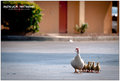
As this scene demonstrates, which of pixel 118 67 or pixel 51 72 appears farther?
pixel 118 67

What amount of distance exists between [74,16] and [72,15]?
16cm

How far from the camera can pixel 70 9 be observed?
88.7ft

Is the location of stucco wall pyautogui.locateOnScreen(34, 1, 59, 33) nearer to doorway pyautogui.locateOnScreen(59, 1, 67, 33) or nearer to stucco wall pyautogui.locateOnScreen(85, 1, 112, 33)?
doorway pyautogui.locateOnScreen(59, 1, 67, 33)

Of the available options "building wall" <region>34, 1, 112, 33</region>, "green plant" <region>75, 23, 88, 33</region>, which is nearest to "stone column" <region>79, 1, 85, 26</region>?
"building wall" <region>34, 1, 112, 33</region>

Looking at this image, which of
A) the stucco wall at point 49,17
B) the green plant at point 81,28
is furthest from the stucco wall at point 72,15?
the green plant at point 81,28

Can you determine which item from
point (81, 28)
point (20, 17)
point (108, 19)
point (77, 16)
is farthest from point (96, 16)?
point (20, 17)

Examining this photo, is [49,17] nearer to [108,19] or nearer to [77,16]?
[77,16]

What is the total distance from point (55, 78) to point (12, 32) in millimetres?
15364

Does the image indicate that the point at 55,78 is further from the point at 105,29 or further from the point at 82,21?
the point at 105,29

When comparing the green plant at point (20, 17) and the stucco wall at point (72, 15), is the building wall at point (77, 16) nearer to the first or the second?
the stucco wall at point (72, 15)

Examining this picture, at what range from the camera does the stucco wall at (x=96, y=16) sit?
27.3 metres

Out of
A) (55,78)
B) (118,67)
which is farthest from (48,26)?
(55,78)

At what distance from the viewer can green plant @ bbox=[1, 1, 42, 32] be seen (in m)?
21.9

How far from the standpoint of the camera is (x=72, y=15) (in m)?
27.0
